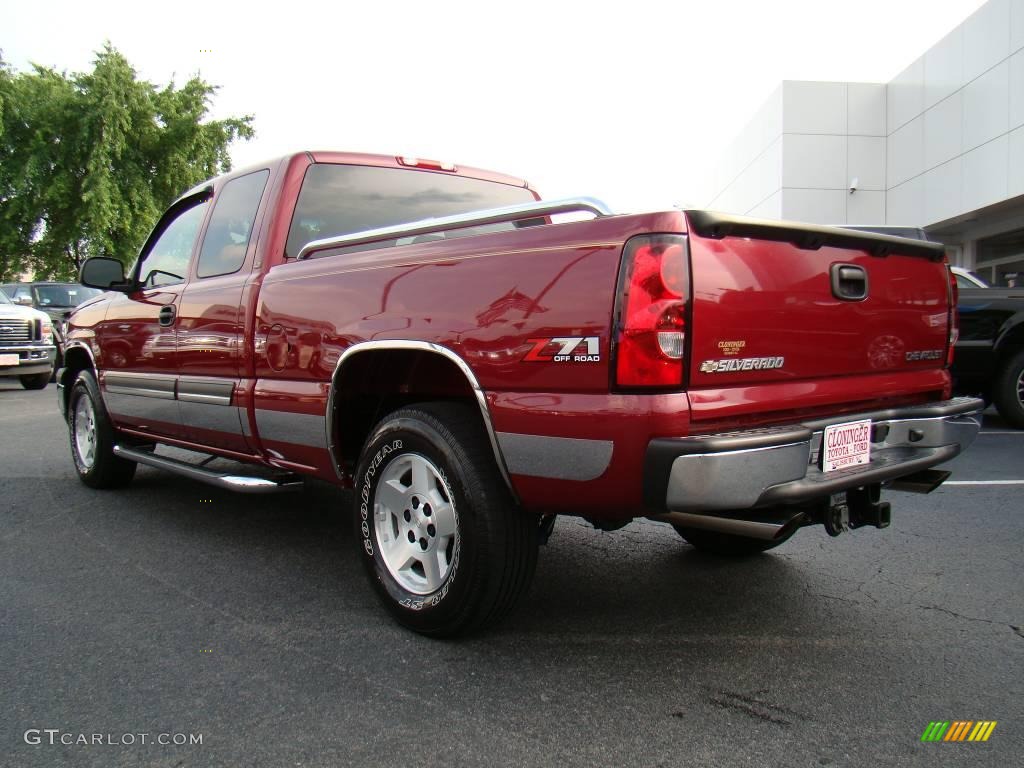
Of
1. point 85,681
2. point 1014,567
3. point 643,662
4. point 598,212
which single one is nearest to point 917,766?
point 643,662

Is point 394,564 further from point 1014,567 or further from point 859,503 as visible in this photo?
point 1014,567

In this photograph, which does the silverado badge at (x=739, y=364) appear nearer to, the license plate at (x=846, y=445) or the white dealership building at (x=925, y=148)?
the license plate at (x=846, y=445)

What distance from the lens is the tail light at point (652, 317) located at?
Result: 92.5 inches

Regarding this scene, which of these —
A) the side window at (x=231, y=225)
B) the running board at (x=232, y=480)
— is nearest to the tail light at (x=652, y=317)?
the running board at (x=232, y=480)

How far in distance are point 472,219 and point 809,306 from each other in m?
1.20

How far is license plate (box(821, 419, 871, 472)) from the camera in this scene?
8.79ft

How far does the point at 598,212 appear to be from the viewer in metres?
2.64

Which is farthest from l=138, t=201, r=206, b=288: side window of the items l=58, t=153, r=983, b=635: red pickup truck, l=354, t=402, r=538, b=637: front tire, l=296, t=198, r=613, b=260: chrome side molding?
l=354, t=402, r=538, b=637: front tire

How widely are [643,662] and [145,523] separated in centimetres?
321

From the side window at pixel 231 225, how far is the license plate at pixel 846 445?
2.82 metres

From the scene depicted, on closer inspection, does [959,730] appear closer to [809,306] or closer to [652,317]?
[809,306]

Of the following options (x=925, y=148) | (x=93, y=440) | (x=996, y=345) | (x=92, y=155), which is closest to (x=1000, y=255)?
(x=925, y=148)

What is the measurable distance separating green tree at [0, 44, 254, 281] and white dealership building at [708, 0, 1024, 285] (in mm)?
19056

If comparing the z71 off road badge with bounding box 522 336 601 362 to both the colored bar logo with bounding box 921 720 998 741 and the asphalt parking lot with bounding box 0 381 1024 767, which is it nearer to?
the asphalt parking lot with bounding box 0 381 1024 767
